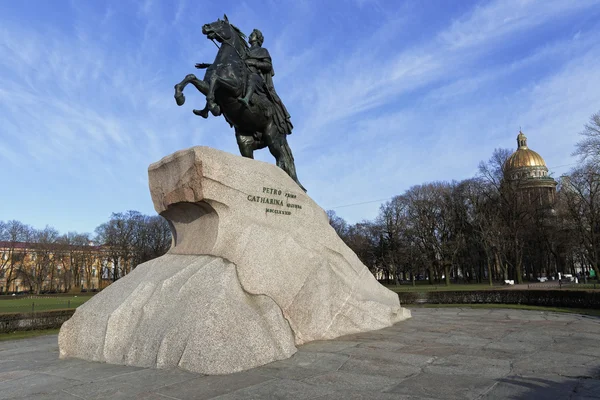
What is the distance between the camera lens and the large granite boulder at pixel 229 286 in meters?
5.53

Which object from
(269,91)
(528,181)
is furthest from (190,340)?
(528,181)

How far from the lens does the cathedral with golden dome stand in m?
44.2

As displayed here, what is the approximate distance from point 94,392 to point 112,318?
6.96 feet

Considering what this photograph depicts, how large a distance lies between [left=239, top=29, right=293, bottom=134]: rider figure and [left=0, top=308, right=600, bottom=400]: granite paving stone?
6.04 metres

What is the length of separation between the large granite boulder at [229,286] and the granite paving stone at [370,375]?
0.32m

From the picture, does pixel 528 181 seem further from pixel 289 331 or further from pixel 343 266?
pixel 289 331

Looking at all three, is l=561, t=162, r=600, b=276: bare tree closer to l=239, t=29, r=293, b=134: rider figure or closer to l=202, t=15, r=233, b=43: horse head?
l=239, t=29, r=293, b=134: rider figure

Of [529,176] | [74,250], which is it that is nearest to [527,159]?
[529,176]

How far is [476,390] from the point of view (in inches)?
162

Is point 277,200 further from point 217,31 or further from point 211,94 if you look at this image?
point 217,31

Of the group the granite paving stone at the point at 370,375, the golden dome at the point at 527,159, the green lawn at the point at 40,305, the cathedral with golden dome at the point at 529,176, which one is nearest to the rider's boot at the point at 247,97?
the granite paving stone at the point at 370,375

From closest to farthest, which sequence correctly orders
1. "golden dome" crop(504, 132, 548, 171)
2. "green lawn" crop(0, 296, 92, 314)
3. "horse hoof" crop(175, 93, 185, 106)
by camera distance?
"horse hoof" crop(175, 93, 185, 106) → "green lawn" crop(0, 296, 92, 314) → "golden dome" crop(504, 132, 548, 171)

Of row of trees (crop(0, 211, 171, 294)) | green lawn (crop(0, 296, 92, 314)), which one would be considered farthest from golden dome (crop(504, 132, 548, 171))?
green lawn (crop(0, 296, 92, 314))

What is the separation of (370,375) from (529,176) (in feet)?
184
